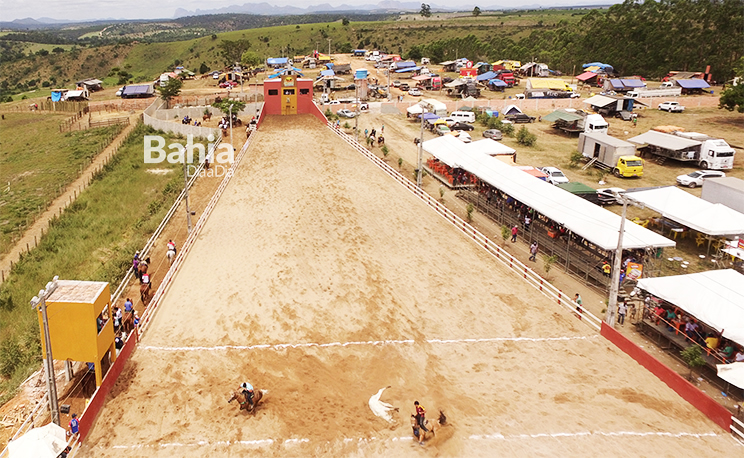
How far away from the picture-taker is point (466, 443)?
514 inches

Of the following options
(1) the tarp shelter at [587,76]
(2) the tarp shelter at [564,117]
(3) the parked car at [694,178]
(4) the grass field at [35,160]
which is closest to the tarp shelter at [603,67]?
(1) the tarp shelter at [587,76]

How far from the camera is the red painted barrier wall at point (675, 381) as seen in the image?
1362 cm

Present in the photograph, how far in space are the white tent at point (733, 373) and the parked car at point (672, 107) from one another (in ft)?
151

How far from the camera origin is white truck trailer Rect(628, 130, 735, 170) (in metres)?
36.4

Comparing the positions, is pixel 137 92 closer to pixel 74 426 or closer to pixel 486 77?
pixel 486 77

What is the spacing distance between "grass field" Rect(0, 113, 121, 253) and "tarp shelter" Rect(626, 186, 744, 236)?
3208 cm

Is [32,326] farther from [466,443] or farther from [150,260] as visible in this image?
[466,443]

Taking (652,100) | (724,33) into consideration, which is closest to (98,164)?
(652,100)

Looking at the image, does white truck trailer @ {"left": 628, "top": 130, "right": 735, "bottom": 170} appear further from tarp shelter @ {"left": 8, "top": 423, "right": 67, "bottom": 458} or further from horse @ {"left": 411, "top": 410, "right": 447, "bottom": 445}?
tarp shelter @ {"left": 8, "top": 423, "right": 67, "bottom": 458}

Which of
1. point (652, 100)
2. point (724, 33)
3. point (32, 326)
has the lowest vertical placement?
point (32, 326)

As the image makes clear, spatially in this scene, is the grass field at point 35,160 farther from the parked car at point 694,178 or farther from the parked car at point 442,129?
the parked car at point 694,178

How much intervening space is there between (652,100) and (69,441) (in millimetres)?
58174

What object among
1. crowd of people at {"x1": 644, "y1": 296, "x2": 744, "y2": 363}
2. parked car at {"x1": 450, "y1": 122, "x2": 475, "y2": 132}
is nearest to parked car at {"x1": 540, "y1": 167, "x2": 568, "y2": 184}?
crowd of people at {"x1": 644, "y1": 296, "x2": 744, "y2": 363}

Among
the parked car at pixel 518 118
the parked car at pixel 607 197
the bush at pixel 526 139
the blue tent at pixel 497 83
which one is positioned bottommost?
the parked car at pixel 607 197
